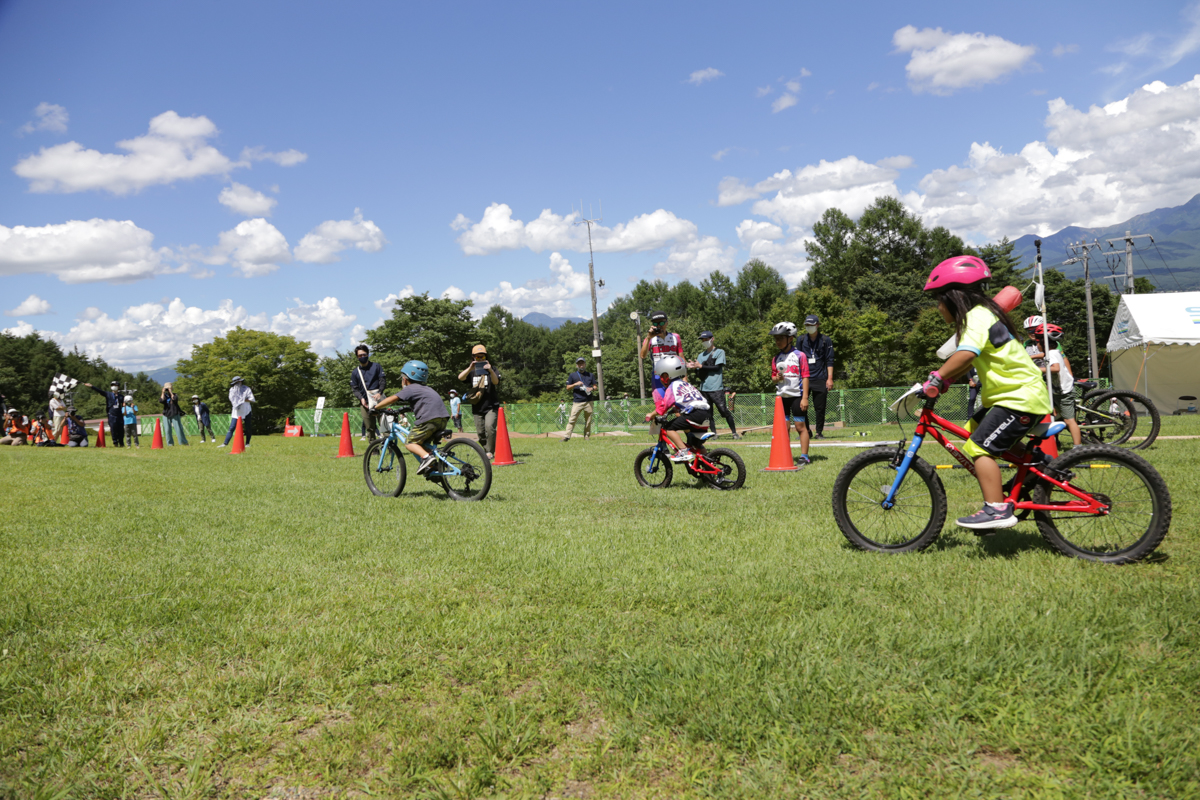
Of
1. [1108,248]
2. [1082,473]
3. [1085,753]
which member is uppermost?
[1108,248]

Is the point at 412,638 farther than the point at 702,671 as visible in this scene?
Yes

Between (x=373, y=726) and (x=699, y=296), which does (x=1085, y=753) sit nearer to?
Result: (x=373, y=726)

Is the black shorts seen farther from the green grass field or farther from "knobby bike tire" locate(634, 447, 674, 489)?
"knobby bike tire" locate(634, 447, 674, 489)

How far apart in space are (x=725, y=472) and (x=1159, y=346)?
21.0 meters

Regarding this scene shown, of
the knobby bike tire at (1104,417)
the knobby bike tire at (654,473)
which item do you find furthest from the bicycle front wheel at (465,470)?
the knobby bike tire at (1104,417)

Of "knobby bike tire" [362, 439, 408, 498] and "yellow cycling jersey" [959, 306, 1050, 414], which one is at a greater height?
"yellow cycling jersey" [959, 306, 1050, 414]

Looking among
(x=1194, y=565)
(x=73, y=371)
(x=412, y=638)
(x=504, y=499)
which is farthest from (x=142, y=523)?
(x=73, y=371)

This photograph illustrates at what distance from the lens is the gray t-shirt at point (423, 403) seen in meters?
7.86

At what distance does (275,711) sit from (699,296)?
3295 inches

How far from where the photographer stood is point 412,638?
10.8 feet

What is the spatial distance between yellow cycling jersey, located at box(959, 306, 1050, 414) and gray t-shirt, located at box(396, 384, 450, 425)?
5301 millimetres

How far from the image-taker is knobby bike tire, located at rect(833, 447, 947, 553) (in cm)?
456

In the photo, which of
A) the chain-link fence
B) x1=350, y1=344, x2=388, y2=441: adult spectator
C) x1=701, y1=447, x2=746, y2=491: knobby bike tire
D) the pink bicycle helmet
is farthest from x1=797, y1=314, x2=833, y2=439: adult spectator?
x1=350, y1=344, x2=388, y2=441: adult spectator

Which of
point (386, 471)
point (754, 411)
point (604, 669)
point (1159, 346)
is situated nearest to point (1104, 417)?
point (386, 471)
